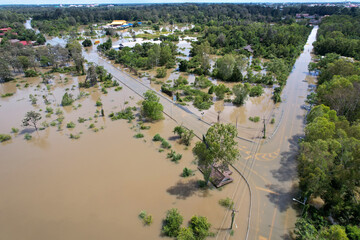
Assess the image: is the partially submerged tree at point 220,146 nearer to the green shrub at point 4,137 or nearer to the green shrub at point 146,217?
the green shrub at point 146,217

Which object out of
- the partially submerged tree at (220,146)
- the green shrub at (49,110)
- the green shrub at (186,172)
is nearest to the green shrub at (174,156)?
the green shrub at (186,172)

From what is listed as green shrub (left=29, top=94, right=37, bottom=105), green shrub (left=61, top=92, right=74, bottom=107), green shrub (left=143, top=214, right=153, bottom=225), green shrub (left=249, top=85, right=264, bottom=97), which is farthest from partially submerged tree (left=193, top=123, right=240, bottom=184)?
green shrub (left=29, top=94, right=37, bottom=105)

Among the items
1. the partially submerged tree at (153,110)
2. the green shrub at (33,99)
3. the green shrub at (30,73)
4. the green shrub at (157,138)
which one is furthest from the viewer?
the green shrub at (30,73)

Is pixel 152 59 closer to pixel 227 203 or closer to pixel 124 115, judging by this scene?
pixel 124 115

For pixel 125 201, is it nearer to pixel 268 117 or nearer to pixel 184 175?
pixel 184 175

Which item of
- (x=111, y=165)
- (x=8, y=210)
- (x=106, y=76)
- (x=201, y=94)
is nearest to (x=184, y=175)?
(x=111, y=165)

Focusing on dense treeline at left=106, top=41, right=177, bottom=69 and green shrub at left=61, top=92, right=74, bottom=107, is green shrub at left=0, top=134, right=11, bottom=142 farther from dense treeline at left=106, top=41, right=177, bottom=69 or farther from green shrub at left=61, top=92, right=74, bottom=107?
A: dense treeline at left=106, top=41, right=177, bottom=69
